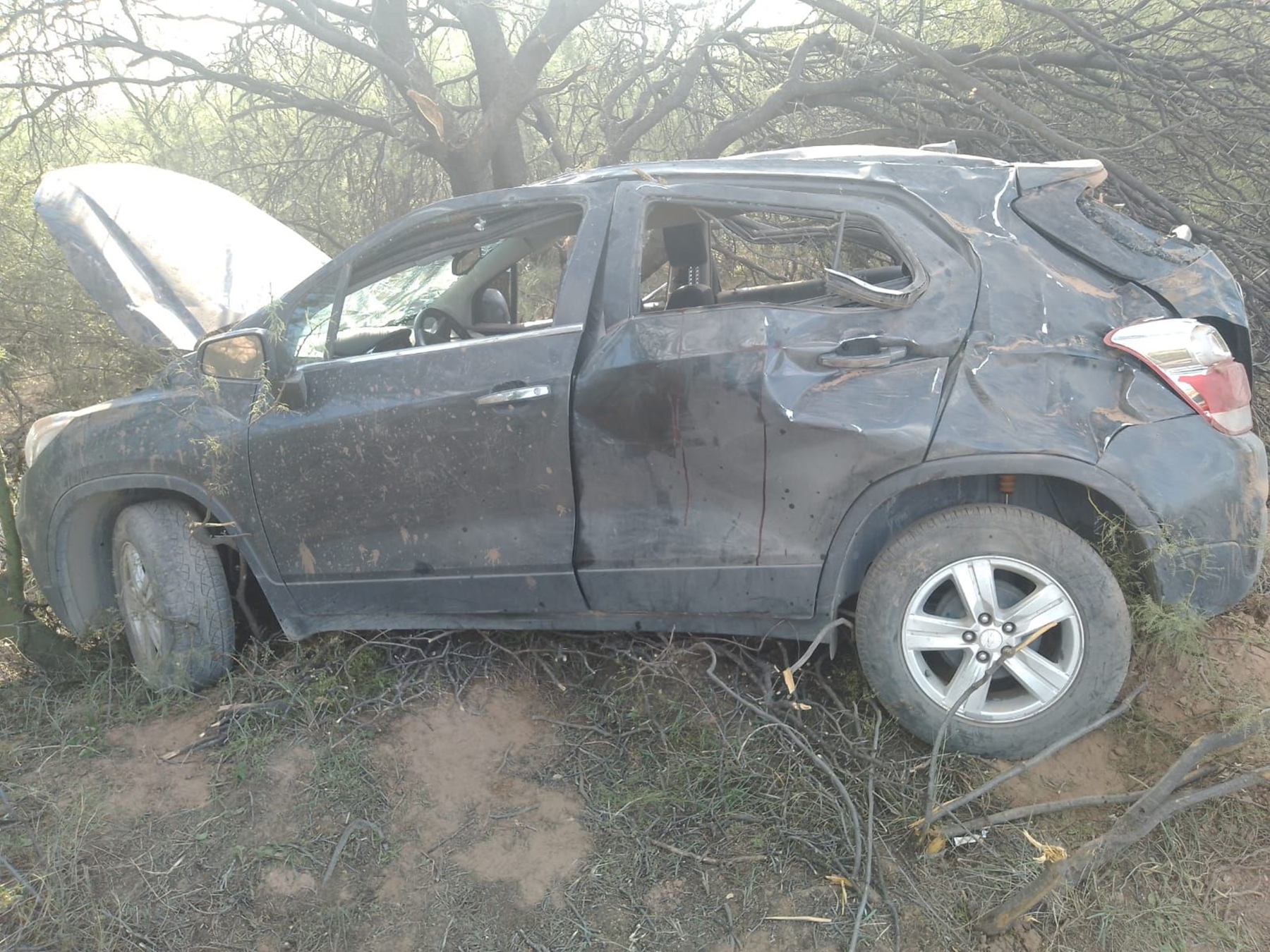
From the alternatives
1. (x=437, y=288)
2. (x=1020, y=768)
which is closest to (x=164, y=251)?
(x=437, y=288)

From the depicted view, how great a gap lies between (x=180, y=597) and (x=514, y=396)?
1617 millimetres

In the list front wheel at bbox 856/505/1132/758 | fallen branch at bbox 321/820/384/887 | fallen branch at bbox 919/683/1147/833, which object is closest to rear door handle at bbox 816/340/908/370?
front wheel at bbox 856/505/1132/758

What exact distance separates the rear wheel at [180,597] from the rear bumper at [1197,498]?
313 centimetres

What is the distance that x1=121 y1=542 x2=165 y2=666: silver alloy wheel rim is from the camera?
11.9 ft

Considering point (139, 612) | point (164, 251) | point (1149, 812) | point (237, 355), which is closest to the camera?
point (1149, 812)

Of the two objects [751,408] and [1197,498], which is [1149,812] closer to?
[1197,498]

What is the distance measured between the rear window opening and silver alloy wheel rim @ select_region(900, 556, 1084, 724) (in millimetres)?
866

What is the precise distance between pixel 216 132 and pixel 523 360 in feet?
19.6

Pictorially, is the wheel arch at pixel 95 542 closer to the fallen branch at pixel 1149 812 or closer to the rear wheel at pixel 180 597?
the rear wheel at pixel 180 597

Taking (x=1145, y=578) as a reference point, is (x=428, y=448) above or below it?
above

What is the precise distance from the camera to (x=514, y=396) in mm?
3002

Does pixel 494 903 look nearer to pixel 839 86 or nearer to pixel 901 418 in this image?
pixel 901 418

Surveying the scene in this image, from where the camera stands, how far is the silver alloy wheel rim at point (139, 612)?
3619 millimetres

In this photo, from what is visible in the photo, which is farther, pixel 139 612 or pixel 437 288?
pixel 437 288
